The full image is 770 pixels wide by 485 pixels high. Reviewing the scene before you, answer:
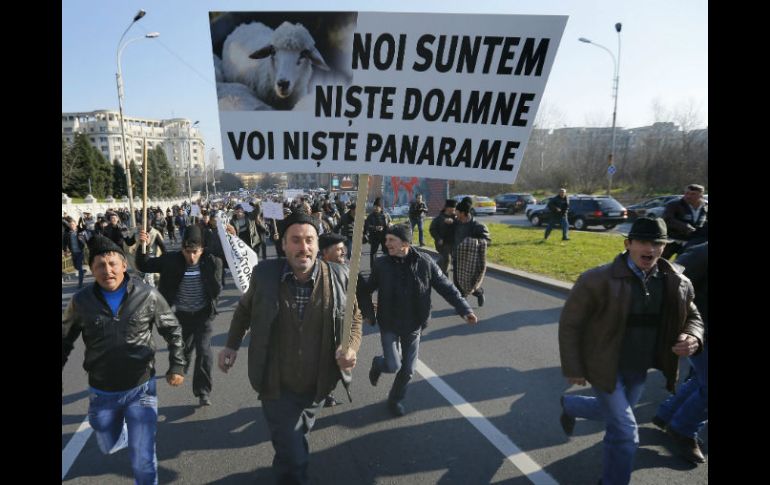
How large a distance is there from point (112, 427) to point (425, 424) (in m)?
2.39

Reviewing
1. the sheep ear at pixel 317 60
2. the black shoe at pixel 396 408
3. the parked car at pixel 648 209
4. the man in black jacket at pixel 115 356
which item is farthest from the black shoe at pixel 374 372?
the parked car at pixel 648 209

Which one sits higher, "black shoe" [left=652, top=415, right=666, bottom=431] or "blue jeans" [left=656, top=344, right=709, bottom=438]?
"blue jeans" [left=656, top=344, right=709, bottom=438]

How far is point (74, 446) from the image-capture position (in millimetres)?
3873

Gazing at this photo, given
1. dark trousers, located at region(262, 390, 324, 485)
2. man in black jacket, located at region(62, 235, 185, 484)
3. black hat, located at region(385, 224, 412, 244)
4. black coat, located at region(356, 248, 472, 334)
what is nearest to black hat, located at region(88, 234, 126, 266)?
man in black jacket, located at region(62, 235, 185, 484)

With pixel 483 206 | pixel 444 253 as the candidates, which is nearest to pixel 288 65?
pixel 444 253

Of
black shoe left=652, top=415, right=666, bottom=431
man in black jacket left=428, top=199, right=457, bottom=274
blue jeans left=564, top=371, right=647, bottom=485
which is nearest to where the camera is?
blue jeans left=564, top=371, right=647, bottom=485

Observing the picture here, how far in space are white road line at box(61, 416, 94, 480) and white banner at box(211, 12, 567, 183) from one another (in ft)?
9.23

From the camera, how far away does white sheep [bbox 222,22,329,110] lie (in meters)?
2.40

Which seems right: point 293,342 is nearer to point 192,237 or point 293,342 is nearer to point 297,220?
point 297,220

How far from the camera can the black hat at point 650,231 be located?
289 cm

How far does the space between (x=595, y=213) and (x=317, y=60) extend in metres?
22.5

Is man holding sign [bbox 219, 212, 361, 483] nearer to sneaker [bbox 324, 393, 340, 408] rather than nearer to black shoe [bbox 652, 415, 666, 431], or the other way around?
sneaker [bbox 324, 393, 340, 408]
